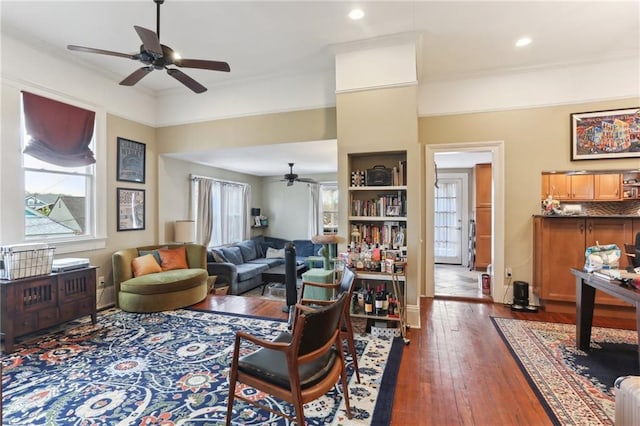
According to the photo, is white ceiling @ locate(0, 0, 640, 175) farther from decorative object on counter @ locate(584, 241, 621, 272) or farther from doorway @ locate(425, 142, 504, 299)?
decorative object on counter @ locate(584, 241, 621, 272)

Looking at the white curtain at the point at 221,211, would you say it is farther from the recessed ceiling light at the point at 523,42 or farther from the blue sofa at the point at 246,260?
the recessed ceiling light at the point at 523,42

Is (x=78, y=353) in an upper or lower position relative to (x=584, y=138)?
lower

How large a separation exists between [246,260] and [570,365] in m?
5.89

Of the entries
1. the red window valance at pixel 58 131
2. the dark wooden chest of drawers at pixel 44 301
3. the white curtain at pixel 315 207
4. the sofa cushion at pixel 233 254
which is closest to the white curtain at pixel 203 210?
the sofa cushion at pixel 233 254

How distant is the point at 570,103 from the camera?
12.8 feet

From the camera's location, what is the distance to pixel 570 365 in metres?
2.52

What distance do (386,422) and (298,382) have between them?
0.75m

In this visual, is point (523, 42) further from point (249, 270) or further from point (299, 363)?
point (249, 270)

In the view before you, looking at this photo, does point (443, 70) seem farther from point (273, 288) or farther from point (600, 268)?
point (273, 288)

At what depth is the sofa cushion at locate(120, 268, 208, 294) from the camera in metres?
3.89

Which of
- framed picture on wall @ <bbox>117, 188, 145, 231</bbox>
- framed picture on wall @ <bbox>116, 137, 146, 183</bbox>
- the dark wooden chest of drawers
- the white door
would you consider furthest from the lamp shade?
the white door

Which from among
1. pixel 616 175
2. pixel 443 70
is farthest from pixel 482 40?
pixel 616 175

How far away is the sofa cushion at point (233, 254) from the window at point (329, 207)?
2533 millimetres

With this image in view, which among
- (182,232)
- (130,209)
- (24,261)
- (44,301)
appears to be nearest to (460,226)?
(182,232)
